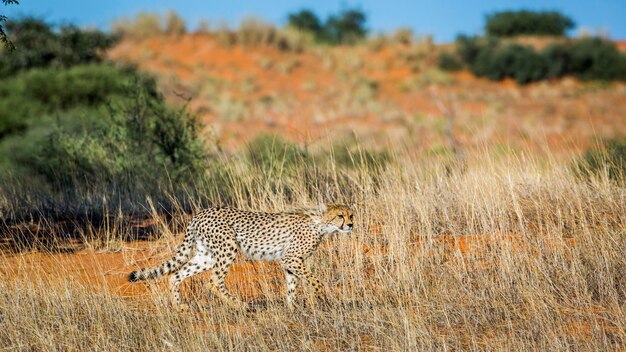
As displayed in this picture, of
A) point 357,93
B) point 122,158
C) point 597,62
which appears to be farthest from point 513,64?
point 122,158

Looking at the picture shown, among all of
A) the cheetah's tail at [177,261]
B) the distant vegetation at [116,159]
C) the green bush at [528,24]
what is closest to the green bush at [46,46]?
the distant vegetation at [116,159]

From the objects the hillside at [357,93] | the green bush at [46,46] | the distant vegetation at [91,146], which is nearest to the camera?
the distant vegetation at [91,146]

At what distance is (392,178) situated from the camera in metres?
8.61

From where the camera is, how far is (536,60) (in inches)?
1391

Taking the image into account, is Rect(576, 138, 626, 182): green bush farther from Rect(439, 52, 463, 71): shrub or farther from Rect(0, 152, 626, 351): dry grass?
Rect(439, 52, 463, 71): shrub

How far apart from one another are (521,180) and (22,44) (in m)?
17.7

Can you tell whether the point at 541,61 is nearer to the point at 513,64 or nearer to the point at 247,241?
the point at 513,64

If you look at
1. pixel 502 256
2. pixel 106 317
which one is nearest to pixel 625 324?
pixel 502 256

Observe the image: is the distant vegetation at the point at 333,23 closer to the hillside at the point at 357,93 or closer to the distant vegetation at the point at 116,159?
the hillside at the point at 357,93

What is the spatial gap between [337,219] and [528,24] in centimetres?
4258

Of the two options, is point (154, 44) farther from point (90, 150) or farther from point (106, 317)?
point (106, 317)

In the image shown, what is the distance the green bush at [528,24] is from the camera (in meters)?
46.4

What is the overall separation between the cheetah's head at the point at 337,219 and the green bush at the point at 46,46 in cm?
1826

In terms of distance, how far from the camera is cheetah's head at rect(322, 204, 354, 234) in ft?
21.3
